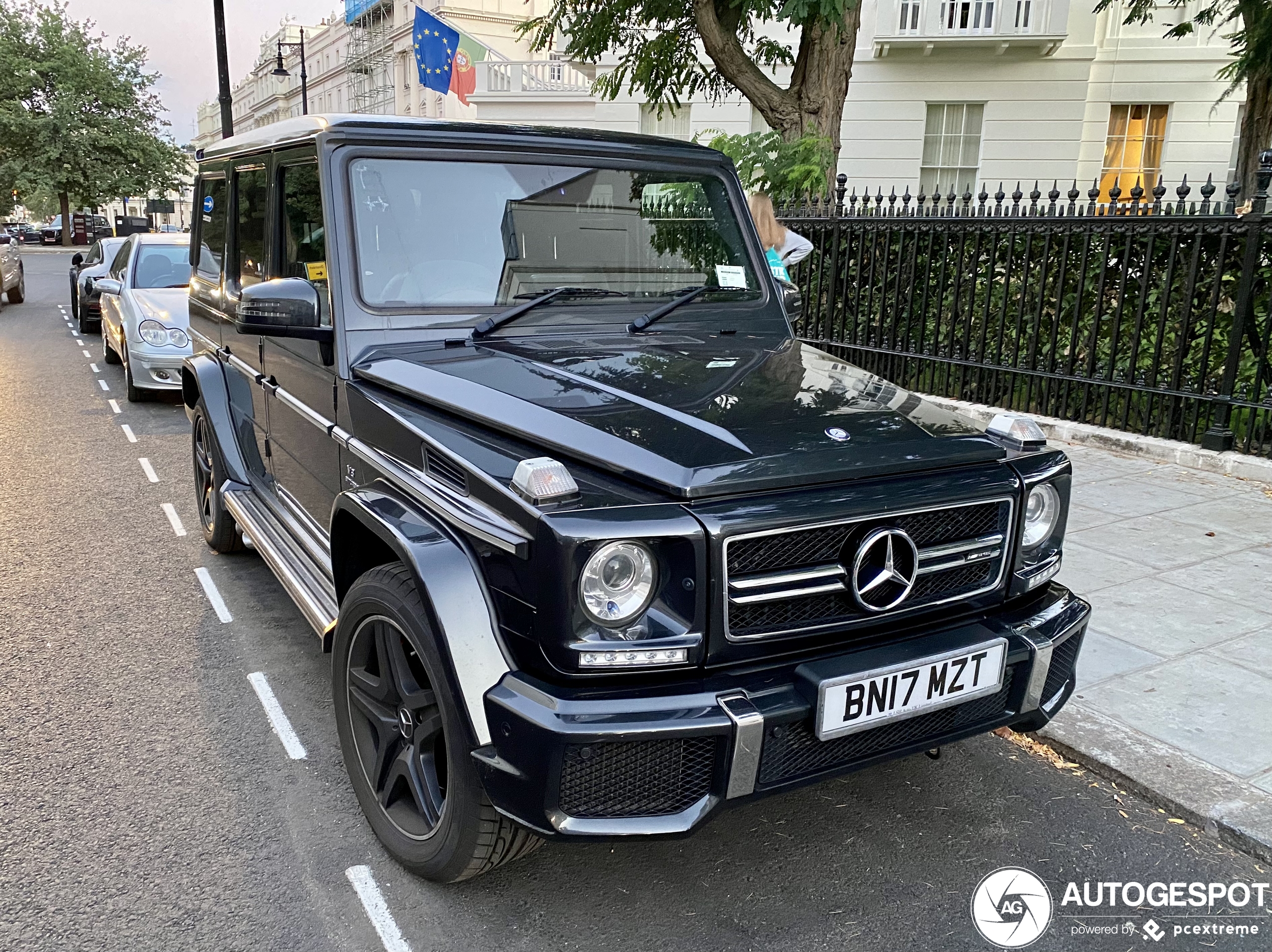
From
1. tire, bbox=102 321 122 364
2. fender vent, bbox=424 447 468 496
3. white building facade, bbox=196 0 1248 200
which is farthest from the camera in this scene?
white building facade, bbox=196 0 1248 200

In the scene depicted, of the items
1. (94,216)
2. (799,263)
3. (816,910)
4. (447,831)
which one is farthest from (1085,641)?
(94,216)

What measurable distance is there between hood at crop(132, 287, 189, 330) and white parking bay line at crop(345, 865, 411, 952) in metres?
7.96

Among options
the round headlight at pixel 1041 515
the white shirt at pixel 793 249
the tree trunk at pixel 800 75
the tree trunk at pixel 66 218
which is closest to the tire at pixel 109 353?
the tree trunk at pixel 800 75

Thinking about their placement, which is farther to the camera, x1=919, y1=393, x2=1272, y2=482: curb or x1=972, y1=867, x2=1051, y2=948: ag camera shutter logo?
x1=919, y1=393, x2=1272, y2=482: curb

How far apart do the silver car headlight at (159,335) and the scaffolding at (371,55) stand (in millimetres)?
39872

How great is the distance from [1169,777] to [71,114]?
56.6 m

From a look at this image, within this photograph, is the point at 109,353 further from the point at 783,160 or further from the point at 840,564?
the point at 840,564

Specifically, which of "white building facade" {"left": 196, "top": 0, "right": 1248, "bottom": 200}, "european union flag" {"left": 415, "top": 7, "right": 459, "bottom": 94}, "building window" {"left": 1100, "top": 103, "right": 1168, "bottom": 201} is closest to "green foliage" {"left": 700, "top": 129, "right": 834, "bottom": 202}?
"white building facade" {"left": 196, "top": 0, "right": 1248, "bottom": 200}

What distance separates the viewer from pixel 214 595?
15.8 ft

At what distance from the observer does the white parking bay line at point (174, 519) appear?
230 inches

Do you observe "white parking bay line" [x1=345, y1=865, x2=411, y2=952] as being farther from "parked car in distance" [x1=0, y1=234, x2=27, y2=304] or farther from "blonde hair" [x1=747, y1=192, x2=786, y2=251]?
"parked car in distance" [x1=0, y1=234, x2=27, y2=304]

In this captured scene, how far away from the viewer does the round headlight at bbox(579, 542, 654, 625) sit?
6.81 ft

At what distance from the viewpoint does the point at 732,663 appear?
2.21 meters

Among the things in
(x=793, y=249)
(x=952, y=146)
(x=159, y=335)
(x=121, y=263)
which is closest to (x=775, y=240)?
(x=793, y=249)
